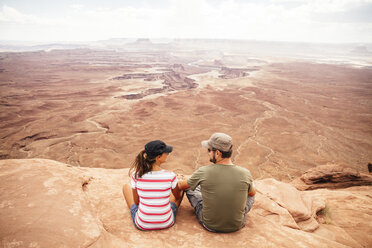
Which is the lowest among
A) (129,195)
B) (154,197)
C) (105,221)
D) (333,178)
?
(333,178)

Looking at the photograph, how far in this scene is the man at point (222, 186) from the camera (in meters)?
2.16

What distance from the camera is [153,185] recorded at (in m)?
2.17

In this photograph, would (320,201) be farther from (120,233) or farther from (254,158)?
(254,158)

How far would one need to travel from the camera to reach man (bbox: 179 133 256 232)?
2164mm

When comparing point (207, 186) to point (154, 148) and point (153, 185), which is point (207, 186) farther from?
point (154, 148)

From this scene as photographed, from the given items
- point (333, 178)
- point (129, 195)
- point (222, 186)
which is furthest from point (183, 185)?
point (333, 178)

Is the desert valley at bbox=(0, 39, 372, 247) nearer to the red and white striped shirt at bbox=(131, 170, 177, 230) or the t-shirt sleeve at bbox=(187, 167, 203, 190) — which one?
the red and white striped shirt at bbox=(131, 170, 177, 230)

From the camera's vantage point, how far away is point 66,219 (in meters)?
2.01

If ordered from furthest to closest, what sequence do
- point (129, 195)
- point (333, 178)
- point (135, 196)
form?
point (333, 178) < point (129, 195) < point (135, 196)

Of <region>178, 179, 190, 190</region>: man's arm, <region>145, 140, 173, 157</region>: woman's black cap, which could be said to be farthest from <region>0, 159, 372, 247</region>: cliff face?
<region>145, 140, 173, 157</region>: woman's black cap

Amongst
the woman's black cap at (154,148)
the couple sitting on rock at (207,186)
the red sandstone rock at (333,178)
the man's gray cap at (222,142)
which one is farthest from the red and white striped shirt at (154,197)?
the red sandstone rock at (333,178)

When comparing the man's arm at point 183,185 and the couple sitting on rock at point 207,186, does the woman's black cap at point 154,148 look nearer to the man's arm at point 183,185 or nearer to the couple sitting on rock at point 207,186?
the couple sitting on rock at point 207,186

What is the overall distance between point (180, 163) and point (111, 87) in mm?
29568

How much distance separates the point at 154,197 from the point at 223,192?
0.77m
